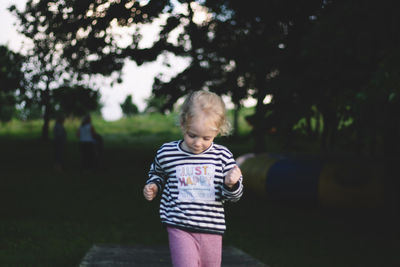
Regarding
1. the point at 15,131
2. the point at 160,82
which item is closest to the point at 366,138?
the point at 160,82

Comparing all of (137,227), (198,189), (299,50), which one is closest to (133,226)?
(137,227)

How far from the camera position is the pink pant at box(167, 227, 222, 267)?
3.29 meters

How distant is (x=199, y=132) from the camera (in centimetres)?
318

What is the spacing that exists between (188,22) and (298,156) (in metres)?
4.89

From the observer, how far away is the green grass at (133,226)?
6863 millimetres

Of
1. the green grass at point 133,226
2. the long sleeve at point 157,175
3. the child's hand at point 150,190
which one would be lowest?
the green grass at point 133,226

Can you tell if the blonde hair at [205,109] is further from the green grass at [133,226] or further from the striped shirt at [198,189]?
the green grass at [133,226]

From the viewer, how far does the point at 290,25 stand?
10.0 meters

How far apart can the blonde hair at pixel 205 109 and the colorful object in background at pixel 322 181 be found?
304 inches

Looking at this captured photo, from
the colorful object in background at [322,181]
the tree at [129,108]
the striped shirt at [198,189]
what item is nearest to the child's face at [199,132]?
the striped shirt at [198,189]

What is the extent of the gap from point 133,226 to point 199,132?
572cm

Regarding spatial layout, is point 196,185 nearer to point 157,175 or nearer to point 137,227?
point 157,175

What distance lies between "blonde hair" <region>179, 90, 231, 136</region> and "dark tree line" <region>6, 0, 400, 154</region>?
3289 mm

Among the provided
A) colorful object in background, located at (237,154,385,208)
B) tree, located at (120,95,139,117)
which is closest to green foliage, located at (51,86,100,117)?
colorful object in background, located at (237,154,385,208)
